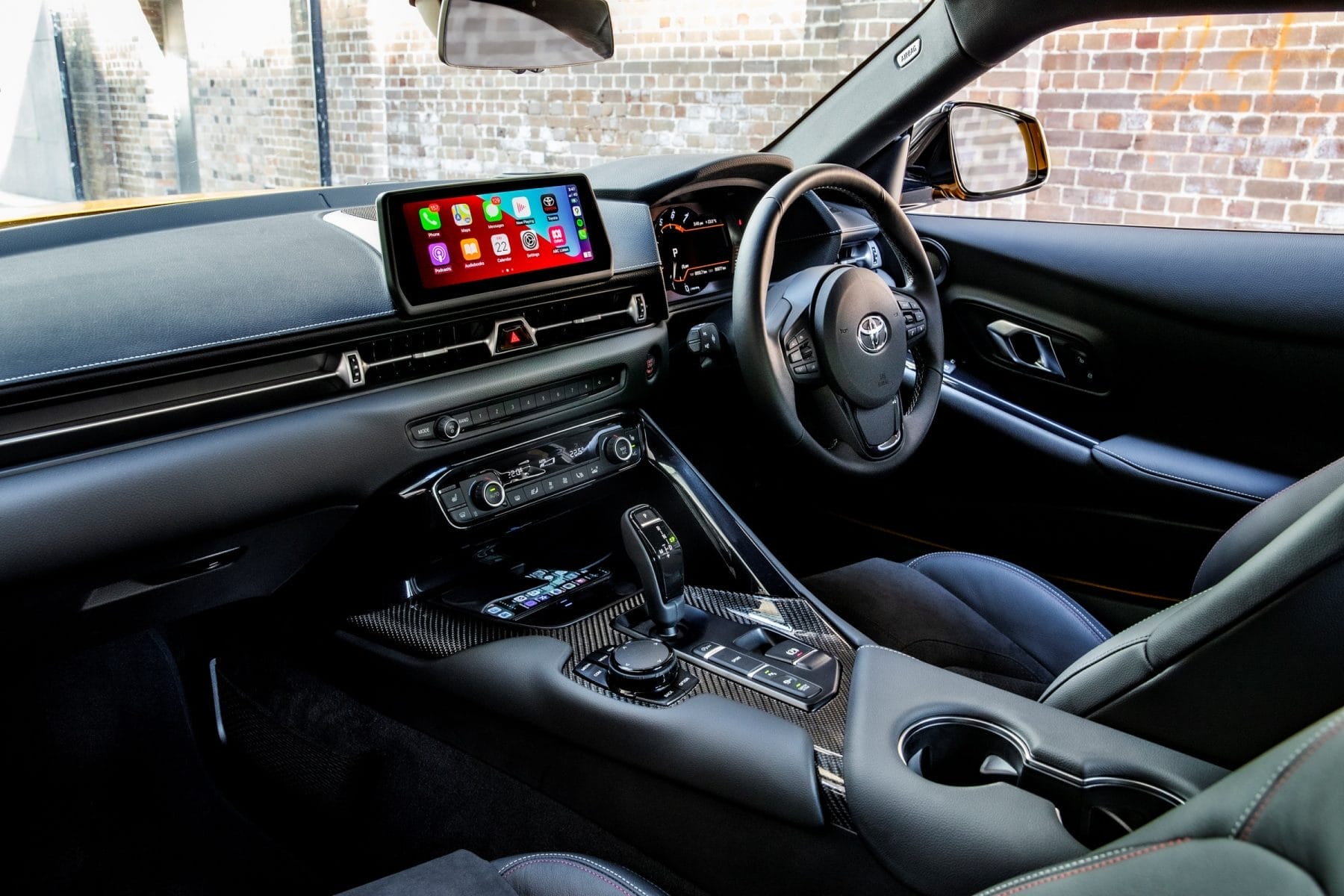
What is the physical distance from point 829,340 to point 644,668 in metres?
0.67

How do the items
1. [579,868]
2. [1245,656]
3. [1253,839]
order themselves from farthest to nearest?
[579,868], [1245,656], [1253,839]

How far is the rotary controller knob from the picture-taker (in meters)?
1.36

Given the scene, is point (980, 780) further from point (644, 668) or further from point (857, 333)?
point (857, 333)

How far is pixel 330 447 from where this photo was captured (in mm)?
1450

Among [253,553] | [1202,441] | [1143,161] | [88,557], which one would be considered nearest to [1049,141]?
[1143,161]

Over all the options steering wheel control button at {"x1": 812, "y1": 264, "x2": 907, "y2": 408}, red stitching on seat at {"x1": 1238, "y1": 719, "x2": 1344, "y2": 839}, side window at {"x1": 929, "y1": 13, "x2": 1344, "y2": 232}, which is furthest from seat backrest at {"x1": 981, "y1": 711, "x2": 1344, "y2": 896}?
side window at {"x1": 929, "y1": 13, "x2": 1344, "y2": 232}

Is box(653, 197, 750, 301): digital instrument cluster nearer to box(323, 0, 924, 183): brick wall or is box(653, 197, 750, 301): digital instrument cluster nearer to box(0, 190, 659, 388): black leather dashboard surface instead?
box(0, 190, 659, 388): black leather dashboard surface

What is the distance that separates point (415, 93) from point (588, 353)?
2.12 m

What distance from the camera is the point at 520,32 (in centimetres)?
179

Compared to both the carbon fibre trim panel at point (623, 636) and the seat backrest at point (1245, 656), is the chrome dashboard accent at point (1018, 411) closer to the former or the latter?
the carbon fibre trim panel at point (623, 636)

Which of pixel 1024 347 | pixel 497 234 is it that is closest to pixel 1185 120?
pixel 1024 347

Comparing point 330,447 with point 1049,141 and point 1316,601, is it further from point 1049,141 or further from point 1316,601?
point 1049,141

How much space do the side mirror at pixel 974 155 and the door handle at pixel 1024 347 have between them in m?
0.30

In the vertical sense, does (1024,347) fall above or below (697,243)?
below
